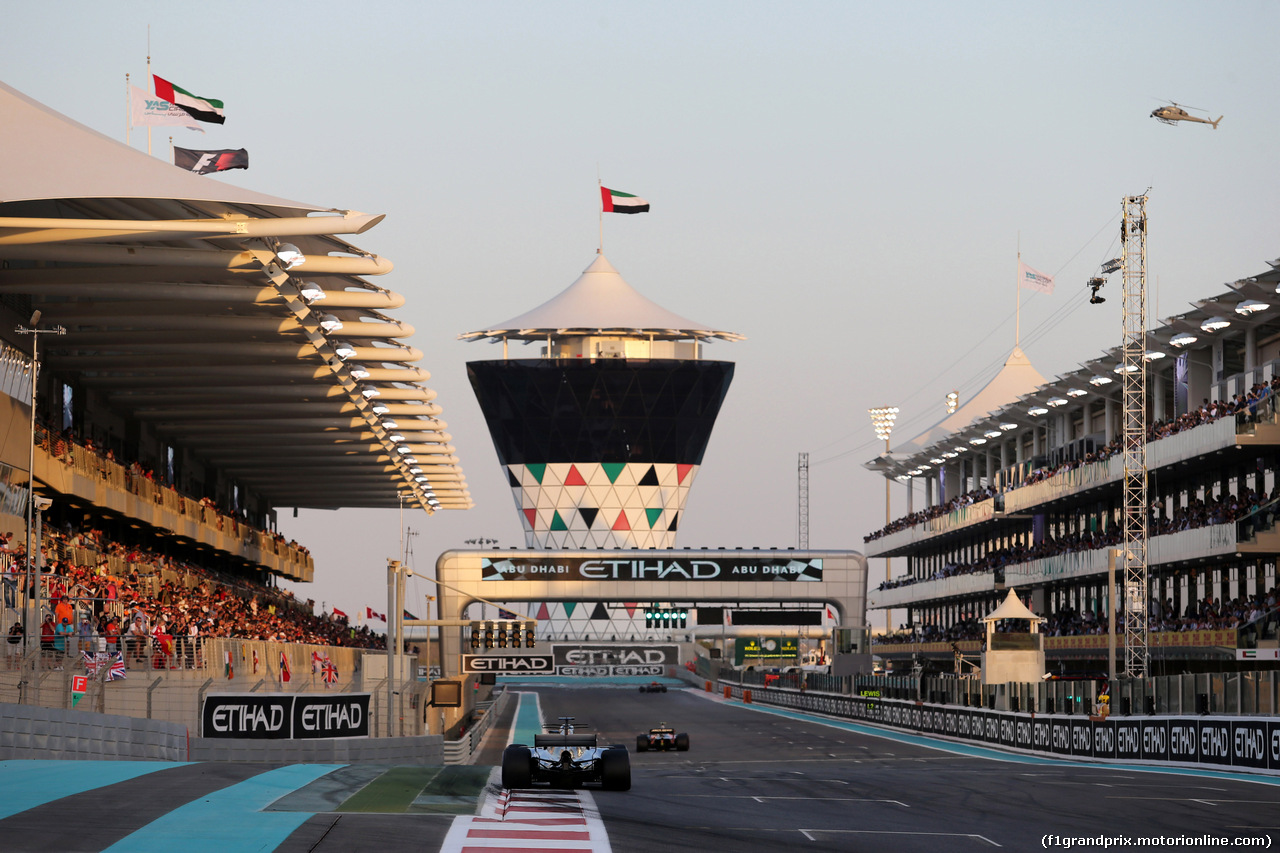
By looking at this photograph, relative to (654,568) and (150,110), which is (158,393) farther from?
(654,568)

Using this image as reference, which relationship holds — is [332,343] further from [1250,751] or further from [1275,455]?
[1275,455]

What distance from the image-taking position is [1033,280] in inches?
3408

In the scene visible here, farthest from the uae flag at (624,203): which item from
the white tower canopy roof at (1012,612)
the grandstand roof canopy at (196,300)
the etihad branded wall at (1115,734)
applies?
the etihad branded wall at (1115,734)

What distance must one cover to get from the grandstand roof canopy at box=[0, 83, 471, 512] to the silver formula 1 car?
12472 mm

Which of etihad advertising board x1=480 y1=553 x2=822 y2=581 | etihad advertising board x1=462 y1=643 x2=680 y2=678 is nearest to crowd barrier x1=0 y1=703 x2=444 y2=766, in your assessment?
etihad advertising board x1=480 y1=553 x2=822 y2=581

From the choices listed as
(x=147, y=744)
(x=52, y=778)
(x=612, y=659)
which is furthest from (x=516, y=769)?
(x=612, y=659)

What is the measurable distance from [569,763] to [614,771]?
2.67 feet

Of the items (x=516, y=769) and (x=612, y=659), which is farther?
(x=612, y=659)

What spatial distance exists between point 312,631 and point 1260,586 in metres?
43.7

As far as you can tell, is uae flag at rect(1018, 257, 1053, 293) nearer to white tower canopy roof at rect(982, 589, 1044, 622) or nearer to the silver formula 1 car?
white tower canopy roof at rect(982, 589, 1044, 622)

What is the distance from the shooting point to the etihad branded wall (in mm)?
30016

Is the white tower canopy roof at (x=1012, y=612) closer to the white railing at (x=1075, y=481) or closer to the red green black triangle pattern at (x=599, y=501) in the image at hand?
the white railing at (x=1075, y=481)

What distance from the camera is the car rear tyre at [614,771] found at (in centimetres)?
2475

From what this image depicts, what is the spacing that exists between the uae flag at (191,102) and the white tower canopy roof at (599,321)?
93.8 metres
